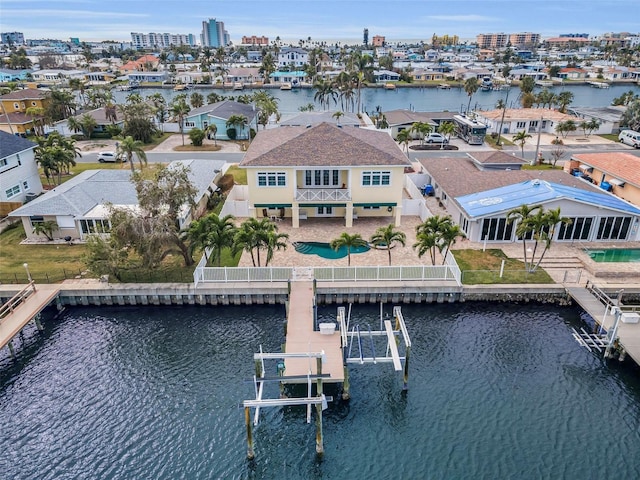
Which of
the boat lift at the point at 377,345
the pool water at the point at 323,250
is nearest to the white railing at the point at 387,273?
the boat lift at the point at 377,345

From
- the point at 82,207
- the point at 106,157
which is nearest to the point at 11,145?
the point at 82,207

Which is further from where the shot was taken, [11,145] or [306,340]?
[11,145]

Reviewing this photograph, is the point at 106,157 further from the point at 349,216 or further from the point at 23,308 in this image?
the point at 349,216

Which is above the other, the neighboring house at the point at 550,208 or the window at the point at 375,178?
the window at the point at 375,178

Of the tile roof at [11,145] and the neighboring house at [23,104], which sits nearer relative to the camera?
the tile roof at [11,145]

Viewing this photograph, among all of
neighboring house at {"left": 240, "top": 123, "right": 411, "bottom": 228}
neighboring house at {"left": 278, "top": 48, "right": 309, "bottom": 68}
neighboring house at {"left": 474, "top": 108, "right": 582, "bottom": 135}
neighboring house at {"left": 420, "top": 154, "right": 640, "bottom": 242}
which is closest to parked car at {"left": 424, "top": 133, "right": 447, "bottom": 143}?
neighboring house at {"left": 474, "top": 108, "right": 582, "bottom": 135}

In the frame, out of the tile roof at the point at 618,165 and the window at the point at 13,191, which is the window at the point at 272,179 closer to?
the window at the point at 13,191

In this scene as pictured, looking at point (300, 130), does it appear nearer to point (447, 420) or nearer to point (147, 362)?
point (147, 362)
